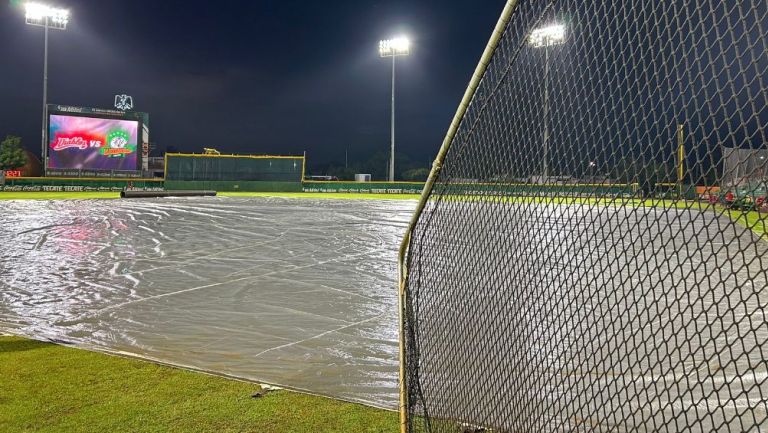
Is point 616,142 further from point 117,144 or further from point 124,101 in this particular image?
point 124,101

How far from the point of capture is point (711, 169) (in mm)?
1742

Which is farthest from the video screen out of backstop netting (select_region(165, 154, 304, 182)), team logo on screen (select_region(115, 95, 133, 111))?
team logo on screen (select_region(115, 95, 133, 111))

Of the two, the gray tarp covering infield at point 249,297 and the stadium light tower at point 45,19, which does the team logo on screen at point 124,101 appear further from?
the gray tarp covering infield at point 249,297

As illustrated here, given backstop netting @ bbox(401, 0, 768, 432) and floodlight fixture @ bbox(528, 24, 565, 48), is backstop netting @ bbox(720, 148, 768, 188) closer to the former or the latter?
backstop netting @ bbox(401, 0, 768, 432)

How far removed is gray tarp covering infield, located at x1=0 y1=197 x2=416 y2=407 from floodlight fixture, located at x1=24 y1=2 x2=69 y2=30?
3650 centimetres

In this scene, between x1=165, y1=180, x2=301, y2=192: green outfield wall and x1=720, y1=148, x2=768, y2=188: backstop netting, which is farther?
x1=165, y1=180, x2=301, y2=192: green outfield wall

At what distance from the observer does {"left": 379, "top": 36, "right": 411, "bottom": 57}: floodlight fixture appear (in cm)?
4603

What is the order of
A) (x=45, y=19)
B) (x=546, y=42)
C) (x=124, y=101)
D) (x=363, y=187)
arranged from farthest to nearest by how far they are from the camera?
(x=124, y=101) < (x=363, y=187) < (x=45, y=19) < (x=546, y=42)

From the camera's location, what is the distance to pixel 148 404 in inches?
131

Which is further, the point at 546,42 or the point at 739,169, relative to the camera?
the point at 546,42

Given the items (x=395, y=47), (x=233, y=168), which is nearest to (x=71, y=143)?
(x=233, y=168)

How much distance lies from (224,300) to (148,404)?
299 cm

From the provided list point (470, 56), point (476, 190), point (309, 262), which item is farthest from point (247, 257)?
point (470, 56)

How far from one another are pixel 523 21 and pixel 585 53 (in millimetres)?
332
